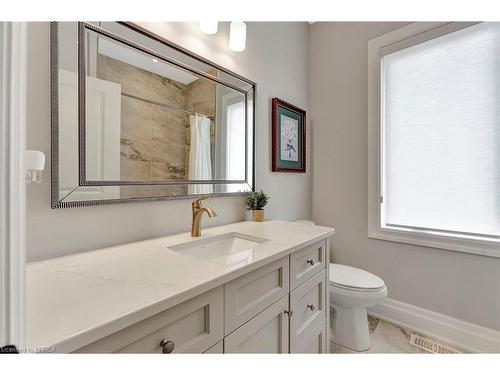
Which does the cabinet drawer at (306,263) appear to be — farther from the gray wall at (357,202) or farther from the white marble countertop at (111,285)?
the gray wall at (357,202)

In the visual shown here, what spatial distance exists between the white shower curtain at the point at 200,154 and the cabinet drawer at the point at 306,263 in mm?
635

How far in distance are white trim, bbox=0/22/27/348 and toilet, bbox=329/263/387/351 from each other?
5.24 ft

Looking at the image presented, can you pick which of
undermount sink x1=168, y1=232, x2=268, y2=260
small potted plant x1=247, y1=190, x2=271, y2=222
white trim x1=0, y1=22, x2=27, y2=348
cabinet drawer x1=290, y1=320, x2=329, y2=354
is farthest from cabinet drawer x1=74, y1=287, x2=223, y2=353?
small potted plant x1=247, y1=190, x2=271, y2=222

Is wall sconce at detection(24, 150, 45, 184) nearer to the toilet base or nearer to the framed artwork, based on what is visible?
the framed artwork

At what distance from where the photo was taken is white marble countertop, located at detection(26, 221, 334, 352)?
0.44 meters

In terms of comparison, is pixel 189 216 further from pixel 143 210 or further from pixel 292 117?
pixel 292 117

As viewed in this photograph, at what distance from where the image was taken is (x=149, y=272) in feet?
2.32

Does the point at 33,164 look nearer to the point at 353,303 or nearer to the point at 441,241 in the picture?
the point at 353,303

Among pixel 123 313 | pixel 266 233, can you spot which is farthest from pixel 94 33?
pixel 266 233

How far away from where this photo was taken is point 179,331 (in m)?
0.61

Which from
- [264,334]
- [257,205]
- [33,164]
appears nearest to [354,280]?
→ [257,205]

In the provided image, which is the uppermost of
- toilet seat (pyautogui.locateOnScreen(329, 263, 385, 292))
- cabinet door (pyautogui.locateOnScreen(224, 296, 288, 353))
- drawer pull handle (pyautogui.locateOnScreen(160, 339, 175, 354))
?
drawer pull handle (pyautogui.locateOnScreen(160, 339, 175, 354))

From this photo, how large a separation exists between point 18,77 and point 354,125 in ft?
7.22

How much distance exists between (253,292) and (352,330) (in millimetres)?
1144
